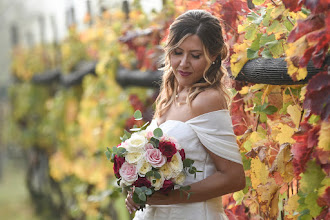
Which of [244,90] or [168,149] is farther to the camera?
[244,90]

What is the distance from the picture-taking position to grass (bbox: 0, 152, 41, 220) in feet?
43.3

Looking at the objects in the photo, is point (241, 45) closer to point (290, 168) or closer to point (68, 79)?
point (290, 168)

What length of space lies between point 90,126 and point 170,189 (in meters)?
5.66

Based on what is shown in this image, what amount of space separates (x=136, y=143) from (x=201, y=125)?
0.31 meters

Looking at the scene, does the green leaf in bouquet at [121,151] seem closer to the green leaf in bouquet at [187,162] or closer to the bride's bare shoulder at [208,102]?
the green leaf in bouquet at [187,162]

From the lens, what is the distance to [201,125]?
2438 mm

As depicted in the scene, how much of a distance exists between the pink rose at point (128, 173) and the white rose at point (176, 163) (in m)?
0.16

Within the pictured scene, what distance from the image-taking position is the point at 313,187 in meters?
2.04

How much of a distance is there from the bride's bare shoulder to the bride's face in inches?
3.8

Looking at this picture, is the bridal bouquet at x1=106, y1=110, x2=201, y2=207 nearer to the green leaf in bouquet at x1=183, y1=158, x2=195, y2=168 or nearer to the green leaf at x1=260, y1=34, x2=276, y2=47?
the green leaf in bouquet at x1=183, y1=158, x2=195, y2=168

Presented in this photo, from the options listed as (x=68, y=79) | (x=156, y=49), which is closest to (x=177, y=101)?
(x=156, y=49)

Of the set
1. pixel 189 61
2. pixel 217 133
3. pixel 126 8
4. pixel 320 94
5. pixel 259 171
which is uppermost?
pixel 320 94

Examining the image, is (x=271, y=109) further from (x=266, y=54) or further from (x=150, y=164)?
(x=150, y=164)

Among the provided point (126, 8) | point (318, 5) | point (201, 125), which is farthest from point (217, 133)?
point (126, 8)
